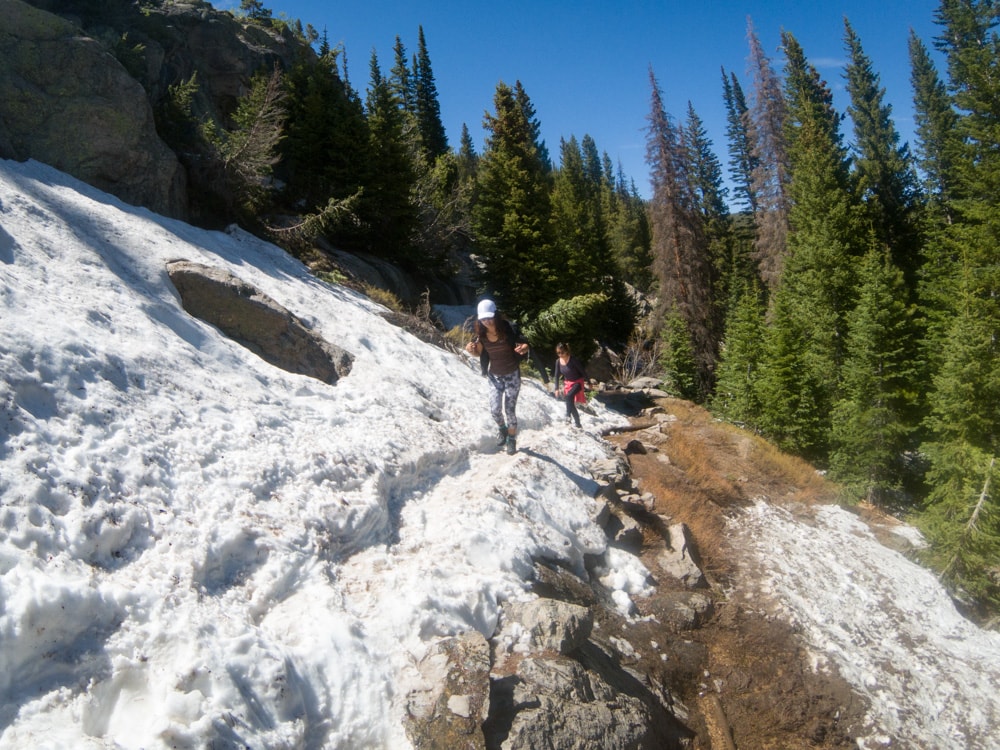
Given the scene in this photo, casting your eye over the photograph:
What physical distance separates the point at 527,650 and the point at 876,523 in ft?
46.5

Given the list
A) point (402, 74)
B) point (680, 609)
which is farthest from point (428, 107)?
point (680, 609)

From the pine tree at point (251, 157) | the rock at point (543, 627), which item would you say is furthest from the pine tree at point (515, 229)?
the rock at point (543, 627)

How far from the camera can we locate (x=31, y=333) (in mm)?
6438

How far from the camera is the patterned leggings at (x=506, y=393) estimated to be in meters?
9.45

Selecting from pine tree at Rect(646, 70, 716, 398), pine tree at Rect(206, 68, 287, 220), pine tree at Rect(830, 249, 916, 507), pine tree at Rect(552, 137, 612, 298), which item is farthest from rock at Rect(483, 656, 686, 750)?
pine tree at Rect(646, 70, 716, 398)

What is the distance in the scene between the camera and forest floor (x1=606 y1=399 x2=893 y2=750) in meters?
6.82

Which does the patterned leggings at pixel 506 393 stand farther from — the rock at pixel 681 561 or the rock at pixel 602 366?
the rock at pixel 602 366

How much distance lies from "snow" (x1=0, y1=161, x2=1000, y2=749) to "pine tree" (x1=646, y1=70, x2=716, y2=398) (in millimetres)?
19111

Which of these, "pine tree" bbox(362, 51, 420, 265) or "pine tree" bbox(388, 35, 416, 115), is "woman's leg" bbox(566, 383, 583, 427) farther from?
"pine tree" bbox(388, 35, 416, 115)

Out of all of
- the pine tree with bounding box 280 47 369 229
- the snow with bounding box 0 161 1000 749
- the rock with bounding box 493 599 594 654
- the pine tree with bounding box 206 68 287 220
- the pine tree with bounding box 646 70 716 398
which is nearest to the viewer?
the snow with bounding box 0 161 1000 749

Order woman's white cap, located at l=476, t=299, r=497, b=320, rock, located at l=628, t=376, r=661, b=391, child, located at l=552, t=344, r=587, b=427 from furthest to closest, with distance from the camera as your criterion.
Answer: rock, located at l=628, t=376, r=661, b=391, child, located at l=552, t=344, r=587, b=427, woman's white cap, located at l=476, t=299, r=497, b=320

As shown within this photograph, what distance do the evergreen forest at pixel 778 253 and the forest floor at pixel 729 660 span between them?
6300 mm

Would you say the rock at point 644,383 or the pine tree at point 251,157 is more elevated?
the pine tree at point 251,157

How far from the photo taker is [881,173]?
3444cm
